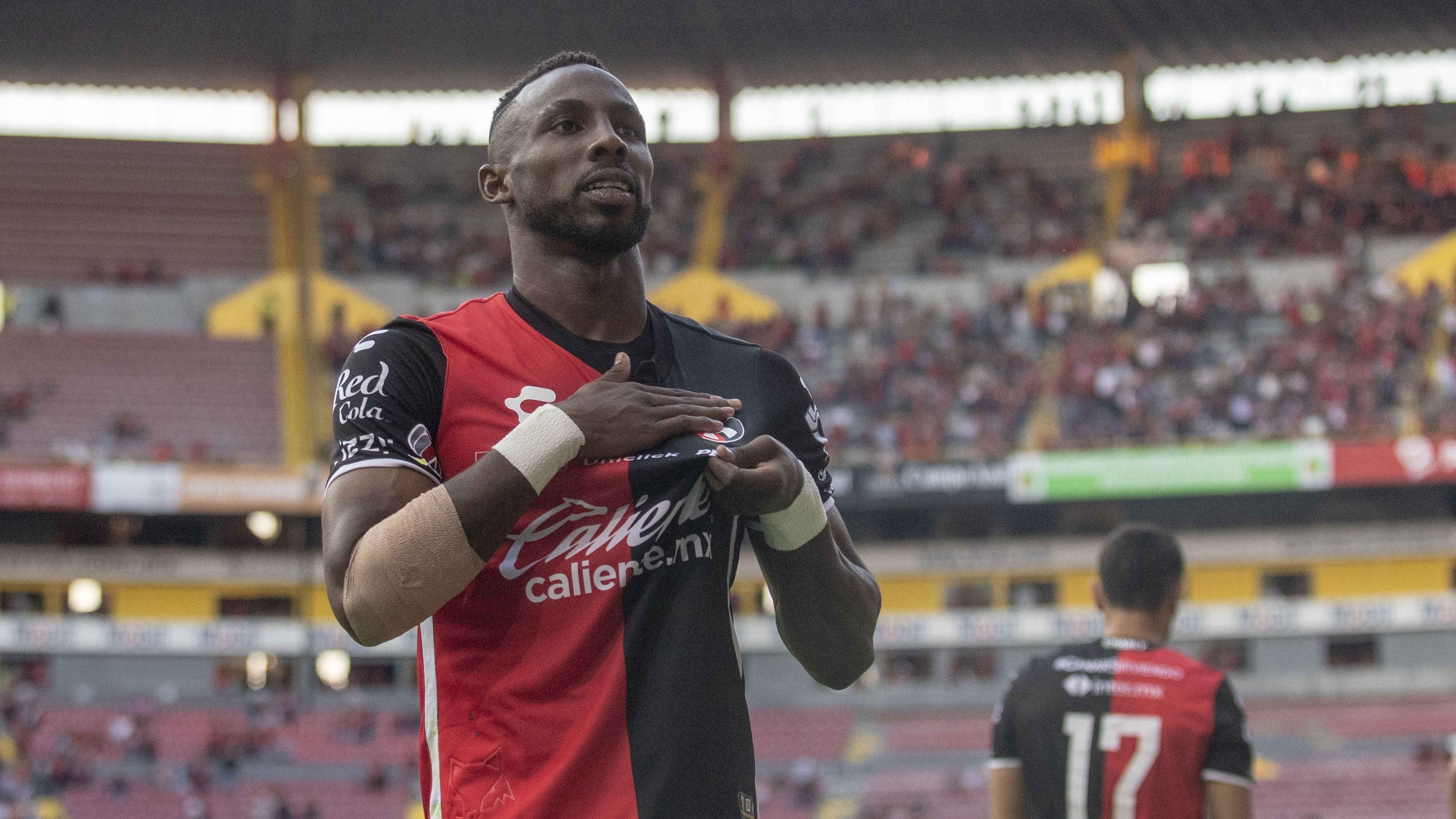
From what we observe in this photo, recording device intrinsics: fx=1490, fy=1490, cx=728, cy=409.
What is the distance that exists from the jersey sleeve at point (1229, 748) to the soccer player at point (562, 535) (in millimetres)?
2094

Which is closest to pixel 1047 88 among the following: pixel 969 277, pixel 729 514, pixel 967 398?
pixel 969 277

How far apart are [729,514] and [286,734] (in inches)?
1014

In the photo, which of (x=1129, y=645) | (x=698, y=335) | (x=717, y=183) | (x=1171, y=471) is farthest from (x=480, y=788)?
(x=717, y=183)

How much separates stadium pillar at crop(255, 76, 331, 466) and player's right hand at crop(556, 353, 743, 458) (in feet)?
91.7

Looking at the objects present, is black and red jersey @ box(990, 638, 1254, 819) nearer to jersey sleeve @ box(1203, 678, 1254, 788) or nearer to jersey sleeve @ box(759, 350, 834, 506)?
jersey sleeve @ box(1203, 678, 1254, 788)

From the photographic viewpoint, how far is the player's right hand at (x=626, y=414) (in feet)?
6.88

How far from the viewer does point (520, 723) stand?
2125 millimetres

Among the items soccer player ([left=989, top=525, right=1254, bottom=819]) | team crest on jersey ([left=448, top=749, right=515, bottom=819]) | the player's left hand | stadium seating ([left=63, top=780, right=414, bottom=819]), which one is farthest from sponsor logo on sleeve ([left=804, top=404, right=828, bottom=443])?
stadium seating ([left=63, top=780, right=414, bottom=819])

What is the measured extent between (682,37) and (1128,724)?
1335 inches

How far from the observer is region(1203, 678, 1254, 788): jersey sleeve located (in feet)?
13.0

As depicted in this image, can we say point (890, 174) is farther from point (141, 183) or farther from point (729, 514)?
point (729, 514)

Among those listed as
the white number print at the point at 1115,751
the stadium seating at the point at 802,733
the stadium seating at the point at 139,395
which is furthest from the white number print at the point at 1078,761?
the stadium seating at the point at 139,395

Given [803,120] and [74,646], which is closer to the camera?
[74,646]

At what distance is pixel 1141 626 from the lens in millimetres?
4230
